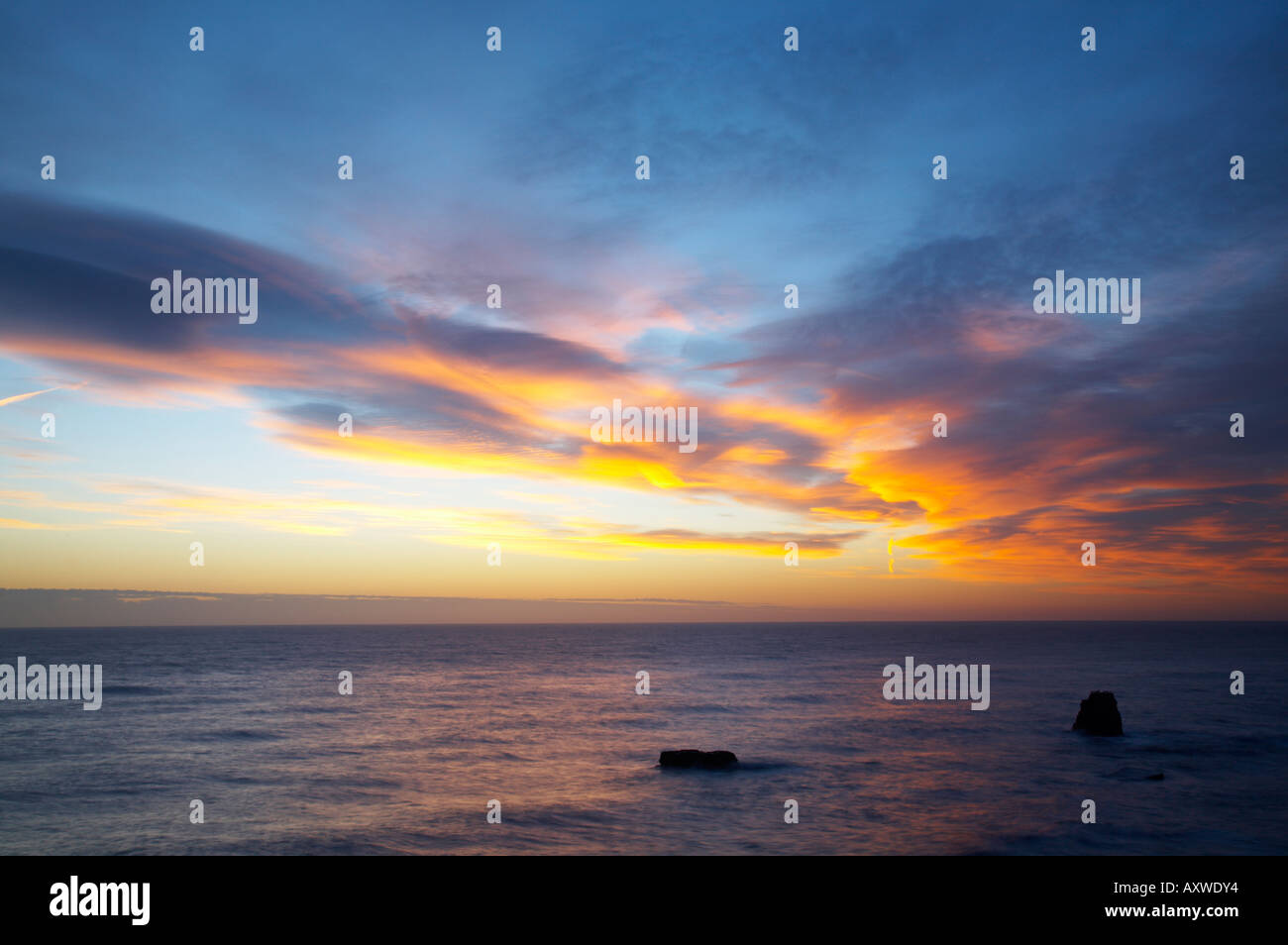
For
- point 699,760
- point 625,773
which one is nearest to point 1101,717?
point 699,760

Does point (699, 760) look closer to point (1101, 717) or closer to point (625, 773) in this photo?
point (625, 773)

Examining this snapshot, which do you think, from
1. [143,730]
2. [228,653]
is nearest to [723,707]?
[143,730]

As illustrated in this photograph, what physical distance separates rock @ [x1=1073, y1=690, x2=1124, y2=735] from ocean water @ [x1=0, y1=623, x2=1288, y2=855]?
151cm

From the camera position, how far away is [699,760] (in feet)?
127

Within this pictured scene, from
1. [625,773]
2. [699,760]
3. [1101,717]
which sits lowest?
[1101,717]

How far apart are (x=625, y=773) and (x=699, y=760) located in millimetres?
4053

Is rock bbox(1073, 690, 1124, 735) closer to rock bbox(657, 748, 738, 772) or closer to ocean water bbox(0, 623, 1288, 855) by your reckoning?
ocean water bbox(0, 623, 1288, 855)

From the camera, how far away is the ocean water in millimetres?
26672

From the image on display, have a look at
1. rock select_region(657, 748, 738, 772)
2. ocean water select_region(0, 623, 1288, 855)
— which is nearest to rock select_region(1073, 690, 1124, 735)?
ocean water select_region(0, 623, 1288, 855)

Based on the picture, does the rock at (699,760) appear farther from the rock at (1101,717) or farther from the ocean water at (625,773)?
the rock at (1101,717)

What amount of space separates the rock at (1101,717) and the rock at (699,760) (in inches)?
1073

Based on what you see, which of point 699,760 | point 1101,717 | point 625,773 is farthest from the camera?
point 1101,717

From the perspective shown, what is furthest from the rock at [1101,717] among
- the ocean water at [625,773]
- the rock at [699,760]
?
the rock at [699,760]
